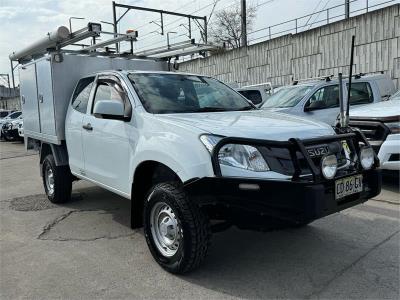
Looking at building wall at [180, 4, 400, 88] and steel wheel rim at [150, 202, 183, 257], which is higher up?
building wall at [180, 4, 400, 88]

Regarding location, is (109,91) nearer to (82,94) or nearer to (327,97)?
(82,94)

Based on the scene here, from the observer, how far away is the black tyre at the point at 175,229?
339 cm

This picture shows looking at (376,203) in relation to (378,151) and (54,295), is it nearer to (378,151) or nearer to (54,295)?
(378,151)

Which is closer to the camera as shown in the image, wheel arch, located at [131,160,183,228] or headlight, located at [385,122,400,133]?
wheel arch, located at [131,160,183,228]

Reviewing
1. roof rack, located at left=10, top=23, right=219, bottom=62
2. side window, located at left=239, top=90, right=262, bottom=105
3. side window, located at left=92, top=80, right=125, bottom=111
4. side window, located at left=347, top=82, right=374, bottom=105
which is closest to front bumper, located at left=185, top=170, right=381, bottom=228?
side window, located at left=92, top=80, right=125, bottom=111

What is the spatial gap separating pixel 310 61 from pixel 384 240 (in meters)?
14.3

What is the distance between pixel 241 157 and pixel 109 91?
88.9 inches

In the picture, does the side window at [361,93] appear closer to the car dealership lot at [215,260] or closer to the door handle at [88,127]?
the car dealership lot at [215,260]

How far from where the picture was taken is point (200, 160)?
3287 mm

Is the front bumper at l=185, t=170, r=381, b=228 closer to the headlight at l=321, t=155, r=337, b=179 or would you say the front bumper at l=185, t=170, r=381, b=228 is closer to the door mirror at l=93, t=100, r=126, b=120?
the headlight at l=321, t=155, r=337, b=179

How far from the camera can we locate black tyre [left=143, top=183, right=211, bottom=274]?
3391 mm

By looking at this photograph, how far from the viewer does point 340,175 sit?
3.43 metres

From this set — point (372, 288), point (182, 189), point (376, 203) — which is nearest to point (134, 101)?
point (182, 189)

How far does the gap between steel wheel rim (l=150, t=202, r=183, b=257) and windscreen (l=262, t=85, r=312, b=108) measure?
19.8ft
